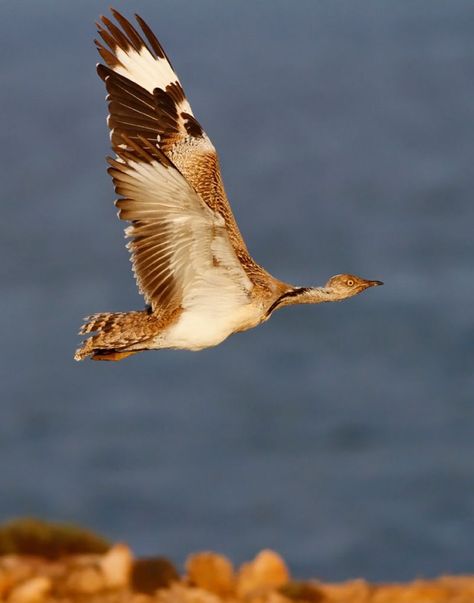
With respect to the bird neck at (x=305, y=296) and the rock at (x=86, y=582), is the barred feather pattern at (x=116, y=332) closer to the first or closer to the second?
the bird neck at (x=305, y=296)

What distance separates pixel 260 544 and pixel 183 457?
61.5 feet

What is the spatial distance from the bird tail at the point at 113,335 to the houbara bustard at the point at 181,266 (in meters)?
0.01

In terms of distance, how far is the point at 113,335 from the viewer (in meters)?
21.7

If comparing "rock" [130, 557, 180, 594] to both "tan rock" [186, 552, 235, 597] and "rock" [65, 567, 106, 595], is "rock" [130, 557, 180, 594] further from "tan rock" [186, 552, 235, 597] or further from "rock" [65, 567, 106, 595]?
"rock" [65, 567, 106, 595]

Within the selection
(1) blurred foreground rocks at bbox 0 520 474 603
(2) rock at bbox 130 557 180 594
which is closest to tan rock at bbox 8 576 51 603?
(1) blurred foreground rocks at bbox 0 520 474 603

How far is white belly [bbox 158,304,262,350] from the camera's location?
21578 millimetres

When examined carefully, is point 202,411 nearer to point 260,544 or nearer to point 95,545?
point 260,544

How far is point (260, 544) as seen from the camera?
12294cm

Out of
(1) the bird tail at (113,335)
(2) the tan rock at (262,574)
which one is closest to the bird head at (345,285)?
(1) the bird tail at (113,335)

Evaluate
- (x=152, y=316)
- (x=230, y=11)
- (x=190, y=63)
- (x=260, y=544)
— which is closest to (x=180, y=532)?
(x=260, y=544)

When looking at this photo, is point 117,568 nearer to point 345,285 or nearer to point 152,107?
point 345,285

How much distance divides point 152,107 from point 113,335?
4.16 m

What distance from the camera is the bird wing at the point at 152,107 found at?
24062mm

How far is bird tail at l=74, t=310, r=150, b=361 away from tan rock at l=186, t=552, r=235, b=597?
5085 millimetres
